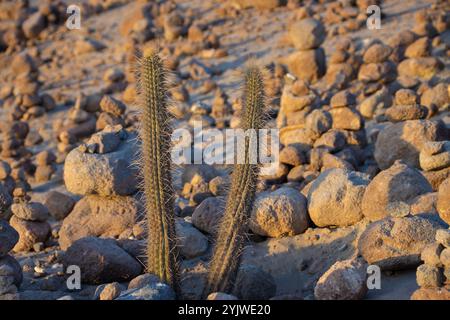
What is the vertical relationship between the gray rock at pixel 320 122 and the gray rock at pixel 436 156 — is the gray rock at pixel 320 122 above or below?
above

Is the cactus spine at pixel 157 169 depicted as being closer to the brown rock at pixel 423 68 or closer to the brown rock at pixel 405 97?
the brown rock at pixel 405 97

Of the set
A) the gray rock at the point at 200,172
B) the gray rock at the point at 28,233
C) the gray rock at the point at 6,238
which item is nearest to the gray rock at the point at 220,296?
the gray rock at the point at 6,238

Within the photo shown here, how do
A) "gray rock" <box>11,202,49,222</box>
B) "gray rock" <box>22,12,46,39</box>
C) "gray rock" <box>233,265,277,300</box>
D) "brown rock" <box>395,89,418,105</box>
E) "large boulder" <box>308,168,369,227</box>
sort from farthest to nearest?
1. "gray rock" <box>22,12,46,39</box>
2. "brown rock" <box>395,89,418,105</box>
3. "gray rock" <box>11,202,49,222</box>
4. "large boulder" <box>308,168,369,227</box>
5. "gray rock" <box>233,265,277,300</box>

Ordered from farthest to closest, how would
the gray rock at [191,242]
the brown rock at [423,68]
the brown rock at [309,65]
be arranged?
1. the brown rock at [309,65]
2. the brown rock at [423,68]
3. the gray rock at [191,242]

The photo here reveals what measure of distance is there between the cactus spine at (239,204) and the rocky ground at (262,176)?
29 cm

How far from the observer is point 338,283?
229 inches

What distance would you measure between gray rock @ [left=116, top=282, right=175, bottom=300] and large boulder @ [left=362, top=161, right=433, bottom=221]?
81.2 inches

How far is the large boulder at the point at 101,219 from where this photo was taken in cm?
860

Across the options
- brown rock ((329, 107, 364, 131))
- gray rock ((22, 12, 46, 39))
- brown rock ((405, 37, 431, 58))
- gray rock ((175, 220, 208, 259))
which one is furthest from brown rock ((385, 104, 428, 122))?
gray rock ((22, 12, 46, 39))

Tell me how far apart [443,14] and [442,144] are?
617cm

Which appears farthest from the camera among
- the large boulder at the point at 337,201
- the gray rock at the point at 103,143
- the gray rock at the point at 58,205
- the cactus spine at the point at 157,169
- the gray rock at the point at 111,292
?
the gray rock at the point at 58,205

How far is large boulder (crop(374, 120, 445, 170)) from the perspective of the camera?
8.70 metres

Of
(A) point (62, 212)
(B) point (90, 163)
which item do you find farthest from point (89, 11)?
(B) point (90, 163)

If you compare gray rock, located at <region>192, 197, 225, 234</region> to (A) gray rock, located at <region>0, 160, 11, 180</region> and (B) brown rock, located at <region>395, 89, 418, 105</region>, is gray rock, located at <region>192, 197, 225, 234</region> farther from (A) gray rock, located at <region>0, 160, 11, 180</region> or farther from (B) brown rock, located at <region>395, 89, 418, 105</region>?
(A) gray rock, located at <region>0, 160, 11, 180</region>
